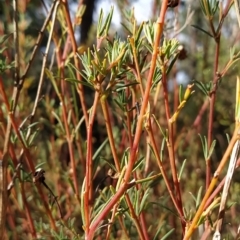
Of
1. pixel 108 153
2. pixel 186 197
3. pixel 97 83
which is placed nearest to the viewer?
pixel 97 83

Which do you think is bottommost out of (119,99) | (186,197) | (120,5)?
(186,197)

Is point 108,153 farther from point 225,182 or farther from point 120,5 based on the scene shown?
point 225,182

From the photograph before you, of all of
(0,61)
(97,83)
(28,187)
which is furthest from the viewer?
(28,187)

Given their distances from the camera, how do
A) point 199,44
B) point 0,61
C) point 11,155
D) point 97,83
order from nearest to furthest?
1. point 97,83
2. point 0,61
3. point 11,155
4. point 199,44

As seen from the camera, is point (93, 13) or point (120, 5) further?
point (93, 13)

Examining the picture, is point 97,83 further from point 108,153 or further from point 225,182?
point 108,153

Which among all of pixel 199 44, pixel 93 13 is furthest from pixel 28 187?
pixel 93 13

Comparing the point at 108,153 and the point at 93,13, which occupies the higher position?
the point at 93,13

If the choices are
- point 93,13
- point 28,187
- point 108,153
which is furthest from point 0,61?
point 93,13

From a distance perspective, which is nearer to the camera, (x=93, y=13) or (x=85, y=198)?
(x=85, y=198)
